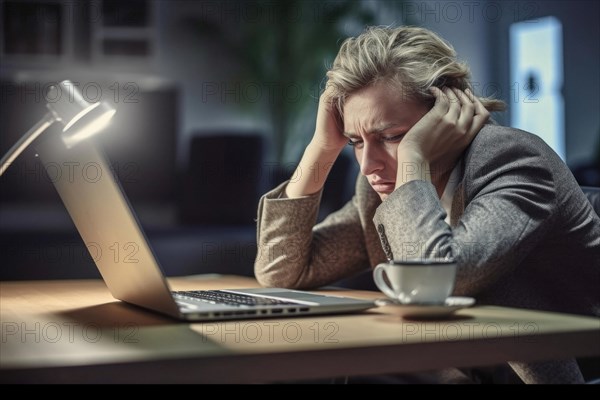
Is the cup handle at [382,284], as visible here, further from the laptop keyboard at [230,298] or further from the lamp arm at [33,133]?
the lamp arm at [33,133]

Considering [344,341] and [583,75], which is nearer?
[344,341]

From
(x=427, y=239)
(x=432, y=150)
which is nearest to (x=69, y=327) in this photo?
(x=427, y=239)

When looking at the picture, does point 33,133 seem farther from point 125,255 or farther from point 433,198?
Result: point 433,198

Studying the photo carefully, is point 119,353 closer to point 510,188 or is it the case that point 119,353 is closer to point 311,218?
point 510,188

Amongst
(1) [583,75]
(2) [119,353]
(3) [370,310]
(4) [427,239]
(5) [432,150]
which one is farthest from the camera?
(1) [583,75]

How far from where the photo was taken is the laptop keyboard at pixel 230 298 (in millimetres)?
1030

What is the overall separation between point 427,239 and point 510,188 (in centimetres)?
19

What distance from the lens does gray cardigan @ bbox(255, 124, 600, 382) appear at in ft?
3.87

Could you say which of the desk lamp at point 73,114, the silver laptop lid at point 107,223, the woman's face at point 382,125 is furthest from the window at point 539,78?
the desk lamp at point 73,114

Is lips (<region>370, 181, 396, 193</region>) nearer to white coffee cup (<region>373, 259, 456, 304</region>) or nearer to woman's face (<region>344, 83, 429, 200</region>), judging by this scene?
woman's face (<region>344, 83, 429, 200</region>)

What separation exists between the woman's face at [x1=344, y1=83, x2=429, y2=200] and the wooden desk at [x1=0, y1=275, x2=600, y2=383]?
1.51ft

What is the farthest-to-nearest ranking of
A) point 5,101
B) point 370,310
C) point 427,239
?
point 5,101 < point 427,239 < point 370,310

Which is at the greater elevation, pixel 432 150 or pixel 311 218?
pixel 432 150

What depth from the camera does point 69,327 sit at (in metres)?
0.94
